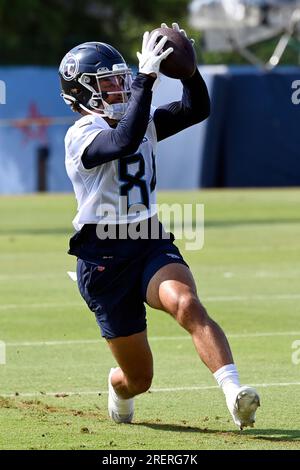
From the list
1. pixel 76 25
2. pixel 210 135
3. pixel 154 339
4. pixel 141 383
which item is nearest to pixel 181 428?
pixel 141 383

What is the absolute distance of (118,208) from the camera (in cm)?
746

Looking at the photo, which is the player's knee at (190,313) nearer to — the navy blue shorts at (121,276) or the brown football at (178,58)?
the navy blue shorts at (121,276)

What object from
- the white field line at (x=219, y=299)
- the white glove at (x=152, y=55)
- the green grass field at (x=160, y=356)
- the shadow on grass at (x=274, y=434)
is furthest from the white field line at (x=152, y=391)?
the white field line at (x=219, y=299)

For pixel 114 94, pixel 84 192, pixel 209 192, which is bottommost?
pixel 209 192

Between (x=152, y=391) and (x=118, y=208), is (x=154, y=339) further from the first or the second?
(x=118, y=208)

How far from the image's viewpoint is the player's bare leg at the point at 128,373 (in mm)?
7523

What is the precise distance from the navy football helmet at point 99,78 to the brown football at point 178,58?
295 mm

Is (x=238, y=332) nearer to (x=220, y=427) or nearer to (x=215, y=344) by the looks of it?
(x=220, y=427)

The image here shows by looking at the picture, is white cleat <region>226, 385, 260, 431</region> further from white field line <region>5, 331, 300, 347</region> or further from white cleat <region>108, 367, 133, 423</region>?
white field line <region>5, 331, 300, 347</region>

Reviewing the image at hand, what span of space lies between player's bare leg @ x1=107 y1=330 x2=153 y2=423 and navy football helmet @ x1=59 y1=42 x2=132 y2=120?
1368 mm

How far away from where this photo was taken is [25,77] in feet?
108

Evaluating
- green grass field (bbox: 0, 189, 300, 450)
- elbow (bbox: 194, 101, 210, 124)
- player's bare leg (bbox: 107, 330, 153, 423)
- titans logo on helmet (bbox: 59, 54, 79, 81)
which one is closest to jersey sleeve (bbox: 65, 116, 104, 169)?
titans logo on helmet (bbox: 59, 54, 79, 81)
